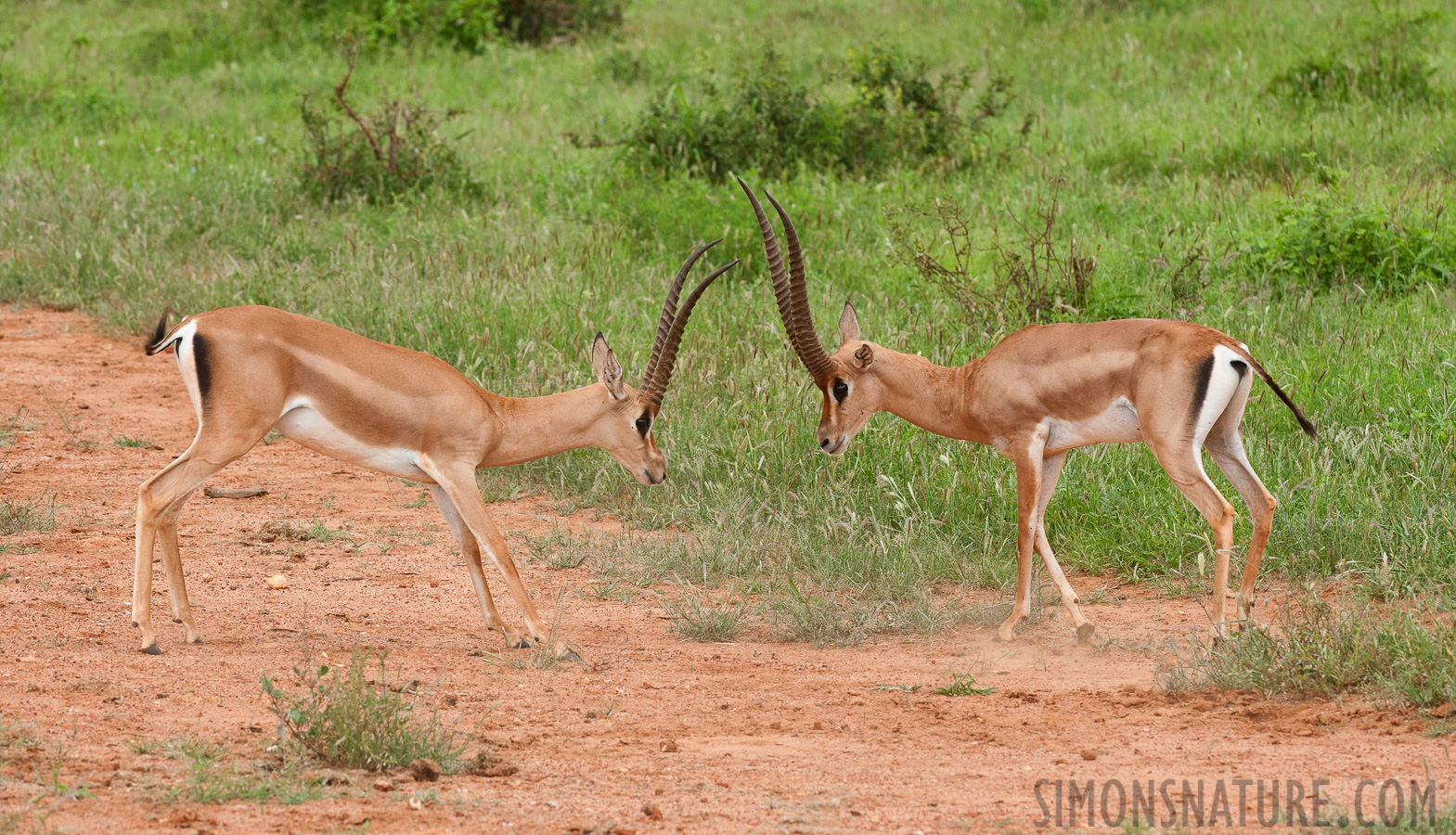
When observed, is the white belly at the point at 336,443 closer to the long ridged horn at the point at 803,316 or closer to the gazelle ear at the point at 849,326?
the long ridged horn at the point at 803,316

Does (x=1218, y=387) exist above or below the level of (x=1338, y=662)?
above

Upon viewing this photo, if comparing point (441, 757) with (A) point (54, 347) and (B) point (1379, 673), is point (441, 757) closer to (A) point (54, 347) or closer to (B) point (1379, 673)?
(B) point (1379, 673)

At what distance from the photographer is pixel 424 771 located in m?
3.68

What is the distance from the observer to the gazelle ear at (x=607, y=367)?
5484mm

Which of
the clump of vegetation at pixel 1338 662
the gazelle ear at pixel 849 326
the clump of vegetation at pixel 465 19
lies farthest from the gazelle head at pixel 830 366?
the clump of vegetation at pixel 465 19

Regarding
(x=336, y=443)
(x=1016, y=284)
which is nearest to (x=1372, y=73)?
(x=1016, y=284)

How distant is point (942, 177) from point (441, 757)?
816 cm

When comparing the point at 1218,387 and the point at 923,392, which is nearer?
the point at 1218,387

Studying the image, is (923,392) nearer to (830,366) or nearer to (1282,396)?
(830,366)

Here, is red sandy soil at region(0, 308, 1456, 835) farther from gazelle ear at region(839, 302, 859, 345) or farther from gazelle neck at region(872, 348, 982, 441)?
gazelle ear at region(839, 302, 859, 345)

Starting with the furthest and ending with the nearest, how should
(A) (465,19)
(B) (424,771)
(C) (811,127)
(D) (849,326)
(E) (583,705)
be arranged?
(A) (465,19), (C) (811,127), (D) (849,326), (E) (583,705), (B) (424,771)

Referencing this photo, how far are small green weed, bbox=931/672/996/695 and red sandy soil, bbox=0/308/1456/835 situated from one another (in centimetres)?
5

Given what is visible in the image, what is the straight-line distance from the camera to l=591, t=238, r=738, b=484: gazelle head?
5496 mm

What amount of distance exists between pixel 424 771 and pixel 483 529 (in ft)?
5.05
